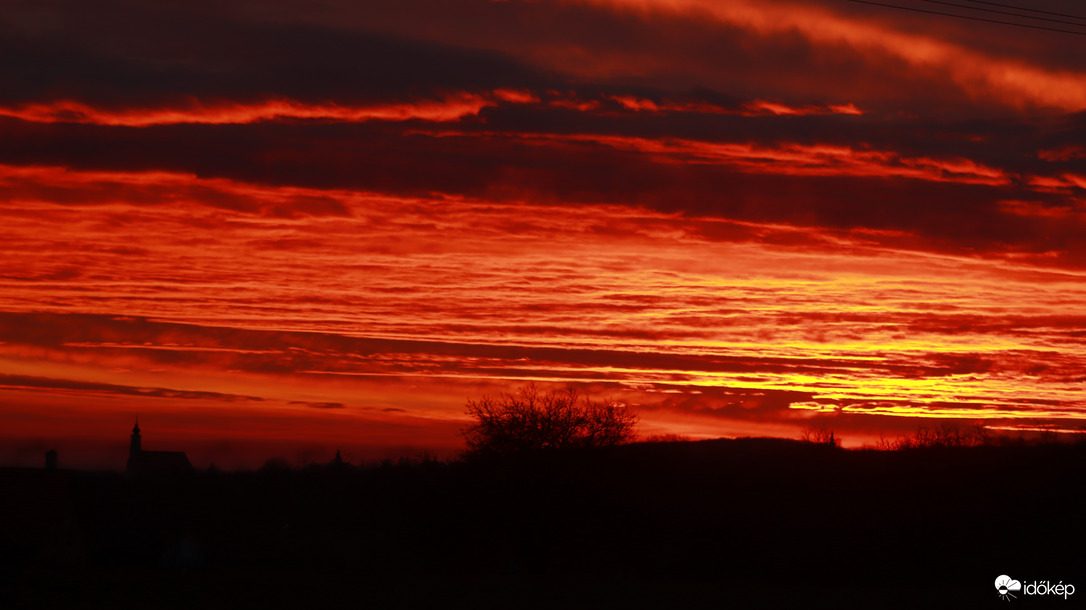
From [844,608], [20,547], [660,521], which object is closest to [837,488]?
[660,521]

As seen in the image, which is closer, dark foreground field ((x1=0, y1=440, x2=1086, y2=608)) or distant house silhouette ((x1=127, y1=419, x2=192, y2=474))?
dark foreground field ((x1=0, y1=440, x2=1086, y2=608))

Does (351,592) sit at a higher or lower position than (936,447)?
lower

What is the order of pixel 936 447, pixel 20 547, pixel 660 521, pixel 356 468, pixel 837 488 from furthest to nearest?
1. pixel 356 468
2. pixel 936 447
3. pixel 837 488
4. pixel 660 521
5. pixel 20 547

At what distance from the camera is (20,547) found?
152 ft

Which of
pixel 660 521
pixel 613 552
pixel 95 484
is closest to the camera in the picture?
pixel 613 552

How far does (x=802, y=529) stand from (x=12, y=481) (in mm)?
38738

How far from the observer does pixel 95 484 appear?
78062 mm

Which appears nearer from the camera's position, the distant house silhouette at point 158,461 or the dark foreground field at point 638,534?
the dark foreground field at point 638,534

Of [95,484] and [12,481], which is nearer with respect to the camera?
[12,481]

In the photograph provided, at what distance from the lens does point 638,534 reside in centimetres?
5259

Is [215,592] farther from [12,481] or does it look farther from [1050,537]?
[1050,537]

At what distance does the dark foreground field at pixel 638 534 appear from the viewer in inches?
1305

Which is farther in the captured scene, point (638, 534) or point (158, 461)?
point (158, 461)

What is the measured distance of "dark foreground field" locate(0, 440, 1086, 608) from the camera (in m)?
33.2
